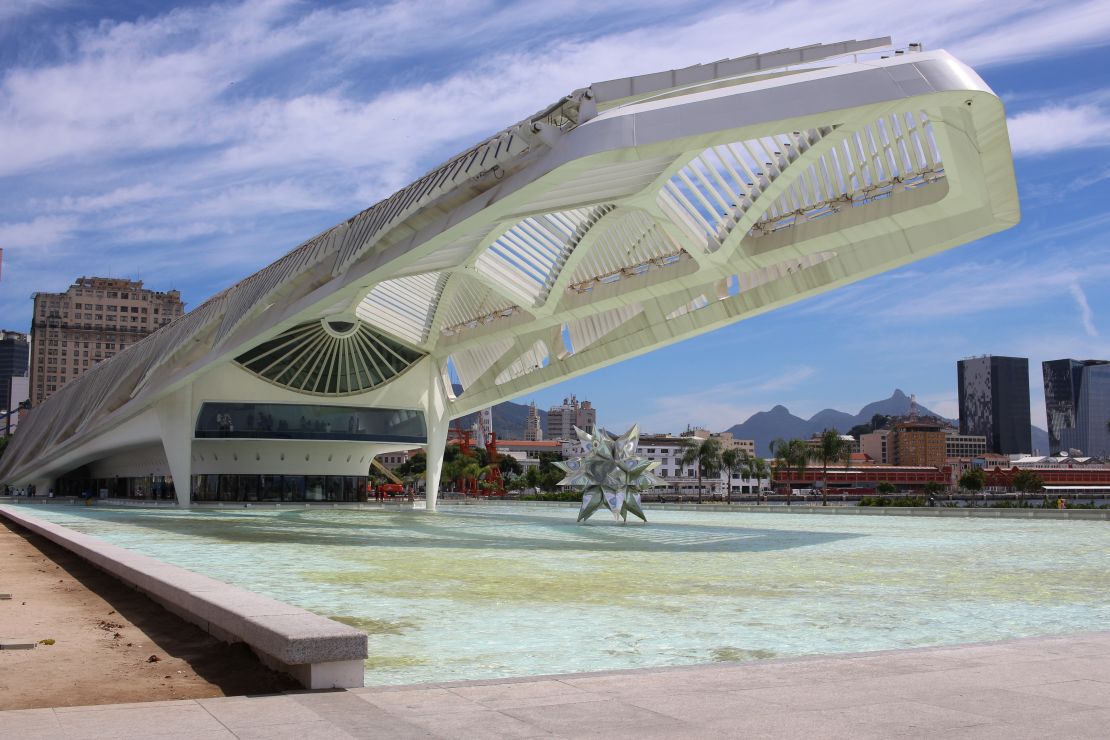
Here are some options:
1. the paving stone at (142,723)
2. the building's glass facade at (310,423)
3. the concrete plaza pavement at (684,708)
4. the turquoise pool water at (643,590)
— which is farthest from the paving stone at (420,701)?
the building's glass facade at (310,423)

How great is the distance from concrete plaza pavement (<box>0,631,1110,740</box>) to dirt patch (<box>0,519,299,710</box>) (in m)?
0.57

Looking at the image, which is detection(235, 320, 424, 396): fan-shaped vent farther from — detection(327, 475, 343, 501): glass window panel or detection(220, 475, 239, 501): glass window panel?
detection(220, 475, 239, 501): glass window panel

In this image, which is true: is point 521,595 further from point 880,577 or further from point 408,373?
point 408,373

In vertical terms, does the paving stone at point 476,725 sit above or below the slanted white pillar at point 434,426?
below

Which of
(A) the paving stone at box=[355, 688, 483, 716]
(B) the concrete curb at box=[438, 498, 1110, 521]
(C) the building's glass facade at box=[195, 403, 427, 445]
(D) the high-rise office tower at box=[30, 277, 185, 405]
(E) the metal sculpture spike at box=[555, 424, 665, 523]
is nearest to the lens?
(A) the paving stone at box=[355, 688, 483, 716]

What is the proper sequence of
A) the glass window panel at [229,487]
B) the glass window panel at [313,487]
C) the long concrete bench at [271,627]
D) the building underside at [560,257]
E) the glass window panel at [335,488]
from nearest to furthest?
1. the long concrete bench at [271,627]
2. the building underside at [560,257]
3. the glass window panel at [229,487]
4. the glass window panel at [313,487]
5. the glass window panel at [335,488]

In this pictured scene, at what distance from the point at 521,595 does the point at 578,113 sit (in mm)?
→ 11979

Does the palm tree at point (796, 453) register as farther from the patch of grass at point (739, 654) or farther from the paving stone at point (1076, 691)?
the paving stone at point (1076, 691)

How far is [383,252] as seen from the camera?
2738 cm

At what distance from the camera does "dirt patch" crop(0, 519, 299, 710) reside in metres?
5.62

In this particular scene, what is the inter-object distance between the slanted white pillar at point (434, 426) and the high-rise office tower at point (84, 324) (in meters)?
110

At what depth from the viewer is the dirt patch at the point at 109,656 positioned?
5.62 metres

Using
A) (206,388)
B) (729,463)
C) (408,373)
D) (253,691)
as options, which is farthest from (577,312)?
(729,463)

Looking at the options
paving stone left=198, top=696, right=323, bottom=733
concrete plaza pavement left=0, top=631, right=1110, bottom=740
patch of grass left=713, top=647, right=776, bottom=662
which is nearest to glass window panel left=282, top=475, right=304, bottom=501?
patch of grass left=713, top=647, right=776, bottom=662
